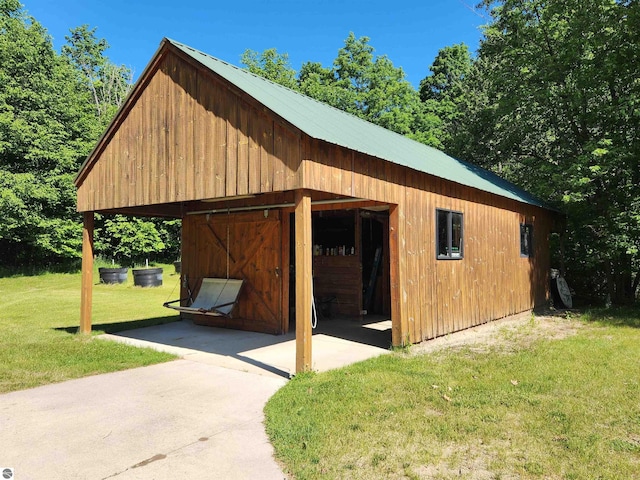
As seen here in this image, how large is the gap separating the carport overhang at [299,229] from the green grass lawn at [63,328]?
101 centimetres

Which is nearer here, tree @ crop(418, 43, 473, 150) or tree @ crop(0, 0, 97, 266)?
tree @ crop(0, 0, 97, 266)

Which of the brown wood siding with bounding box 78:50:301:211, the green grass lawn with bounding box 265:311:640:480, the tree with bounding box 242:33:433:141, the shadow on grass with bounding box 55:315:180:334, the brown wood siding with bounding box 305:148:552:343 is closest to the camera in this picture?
the green grass lawn with bounding box 265:311:640:480

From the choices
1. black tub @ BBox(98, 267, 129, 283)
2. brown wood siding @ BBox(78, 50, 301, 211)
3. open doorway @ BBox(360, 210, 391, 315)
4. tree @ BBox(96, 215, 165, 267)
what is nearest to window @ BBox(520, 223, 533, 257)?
open doorway @ BBox(360, 210, 391, 315)

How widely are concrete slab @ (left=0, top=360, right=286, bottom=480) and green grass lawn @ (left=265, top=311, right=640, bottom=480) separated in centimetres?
29

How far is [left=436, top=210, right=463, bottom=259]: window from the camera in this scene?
793 cm

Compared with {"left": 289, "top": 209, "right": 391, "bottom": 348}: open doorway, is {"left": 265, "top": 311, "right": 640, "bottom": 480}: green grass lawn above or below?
below

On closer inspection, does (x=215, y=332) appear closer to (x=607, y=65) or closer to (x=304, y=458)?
(x=304, y=458)

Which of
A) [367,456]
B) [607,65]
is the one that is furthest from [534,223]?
[367,456]

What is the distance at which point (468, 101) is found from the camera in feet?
69.7

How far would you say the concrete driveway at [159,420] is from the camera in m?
3.13

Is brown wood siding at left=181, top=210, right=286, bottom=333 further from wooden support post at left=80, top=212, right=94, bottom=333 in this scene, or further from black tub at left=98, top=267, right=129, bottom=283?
black tub at left=98, top=267, right=129, bottom=283

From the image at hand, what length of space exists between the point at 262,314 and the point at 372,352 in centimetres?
240

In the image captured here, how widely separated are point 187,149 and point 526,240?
28.3 feet

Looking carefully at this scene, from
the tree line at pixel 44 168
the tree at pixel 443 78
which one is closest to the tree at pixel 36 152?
the tree line at pixel 44 168
